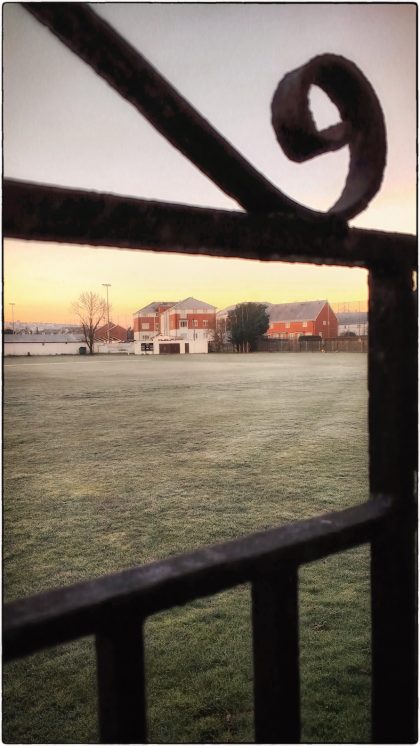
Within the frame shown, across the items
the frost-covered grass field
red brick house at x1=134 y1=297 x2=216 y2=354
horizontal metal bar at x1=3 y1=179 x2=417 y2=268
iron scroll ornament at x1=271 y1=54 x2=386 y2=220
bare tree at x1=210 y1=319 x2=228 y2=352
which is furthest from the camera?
red brick house at x1=134 y1=297 x2=216 y2=354

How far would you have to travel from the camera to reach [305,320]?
2594 inches

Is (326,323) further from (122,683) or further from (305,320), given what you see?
(122,683)

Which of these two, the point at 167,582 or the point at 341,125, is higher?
the point at 341,125

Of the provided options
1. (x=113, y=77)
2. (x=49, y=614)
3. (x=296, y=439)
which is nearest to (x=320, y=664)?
(x=49, y=614)

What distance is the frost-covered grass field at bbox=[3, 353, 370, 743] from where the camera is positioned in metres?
3.06

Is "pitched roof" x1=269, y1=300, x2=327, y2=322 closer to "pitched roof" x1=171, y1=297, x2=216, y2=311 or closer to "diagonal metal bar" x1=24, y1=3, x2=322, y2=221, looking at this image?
"pitched roof" x1=171, y1=297, x2=216, y2=311

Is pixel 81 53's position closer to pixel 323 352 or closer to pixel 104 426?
pixel 104 426

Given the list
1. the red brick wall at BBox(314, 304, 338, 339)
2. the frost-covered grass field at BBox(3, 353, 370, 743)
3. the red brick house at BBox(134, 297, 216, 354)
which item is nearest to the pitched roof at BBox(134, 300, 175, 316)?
the red brick house at BBox(134, 297, 216, 354)

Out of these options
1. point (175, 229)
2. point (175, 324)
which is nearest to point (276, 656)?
point (175, 229)

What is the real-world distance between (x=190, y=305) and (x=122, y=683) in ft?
213

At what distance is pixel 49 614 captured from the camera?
58cm

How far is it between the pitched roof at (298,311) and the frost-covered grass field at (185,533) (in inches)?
2090

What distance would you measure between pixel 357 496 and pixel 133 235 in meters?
6.39

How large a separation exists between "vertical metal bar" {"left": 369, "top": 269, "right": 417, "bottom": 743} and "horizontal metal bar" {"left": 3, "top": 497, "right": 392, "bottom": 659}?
0.10 metres
